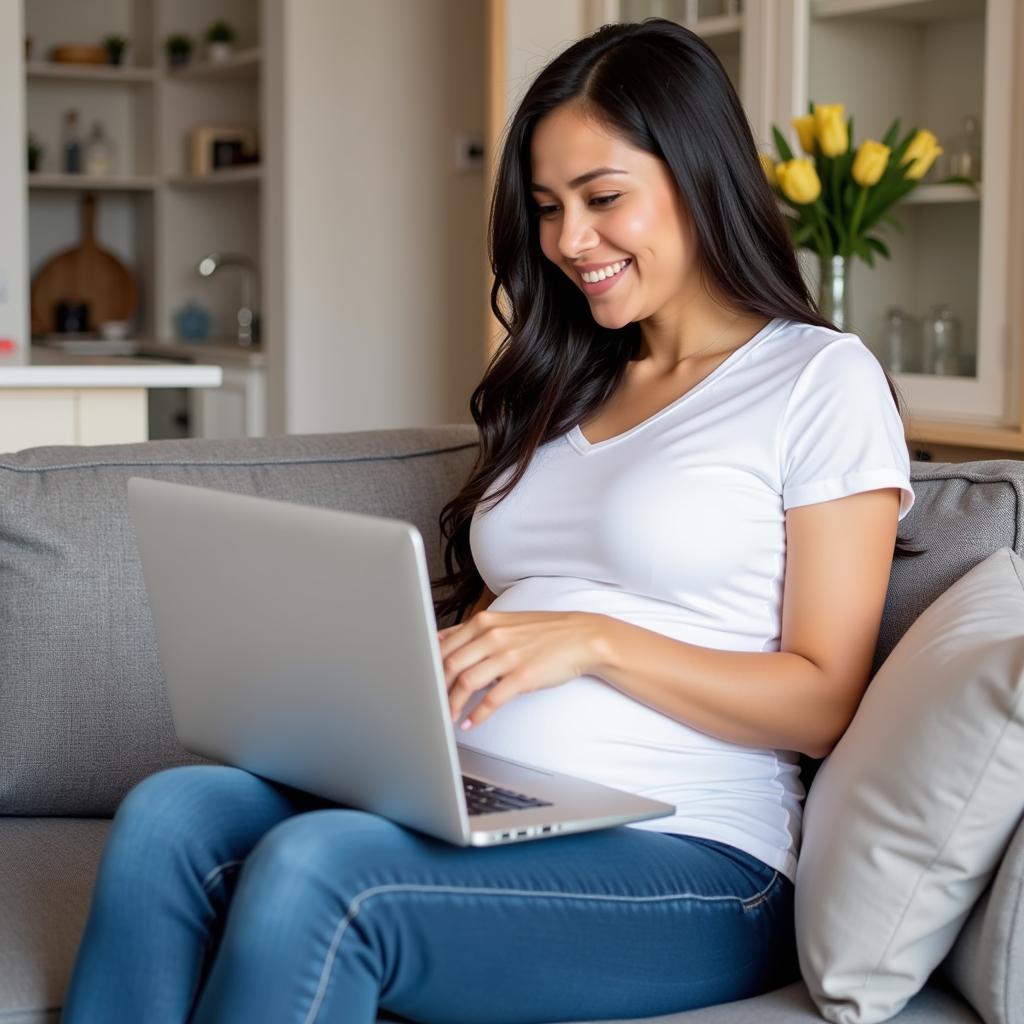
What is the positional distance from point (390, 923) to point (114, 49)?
552 cm

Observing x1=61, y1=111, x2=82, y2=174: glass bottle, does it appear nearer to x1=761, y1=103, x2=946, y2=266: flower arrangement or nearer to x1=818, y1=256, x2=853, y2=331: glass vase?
x1=761, y1=103, x2=946, y2=266: flower arrangement

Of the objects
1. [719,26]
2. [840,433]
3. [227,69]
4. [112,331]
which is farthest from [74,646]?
[112,331]

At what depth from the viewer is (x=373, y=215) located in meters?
4.80

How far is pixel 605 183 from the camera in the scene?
1.53 metres

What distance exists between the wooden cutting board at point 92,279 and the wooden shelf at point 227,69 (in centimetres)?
74

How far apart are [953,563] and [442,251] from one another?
11.7 feet

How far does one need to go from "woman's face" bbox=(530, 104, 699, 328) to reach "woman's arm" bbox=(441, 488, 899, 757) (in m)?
0.32

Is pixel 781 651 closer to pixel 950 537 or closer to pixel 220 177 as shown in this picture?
pixel 950 537

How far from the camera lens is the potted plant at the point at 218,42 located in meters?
5.55

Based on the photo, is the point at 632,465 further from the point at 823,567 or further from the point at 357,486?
the point at 357,486

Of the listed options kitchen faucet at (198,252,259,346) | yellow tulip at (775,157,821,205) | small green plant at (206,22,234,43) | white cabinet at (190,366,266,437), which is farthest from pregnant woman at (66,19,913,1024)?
small green plant at (206,22,234,43)

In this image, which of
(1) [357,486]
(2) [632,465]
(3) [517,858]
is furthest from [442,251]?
(3) [517,858]

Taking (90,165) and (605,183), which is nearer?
(605,183)

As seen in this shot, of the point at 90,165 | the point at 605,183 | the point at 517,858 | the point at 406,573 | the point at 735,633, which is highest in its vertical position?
the point at 90,165
